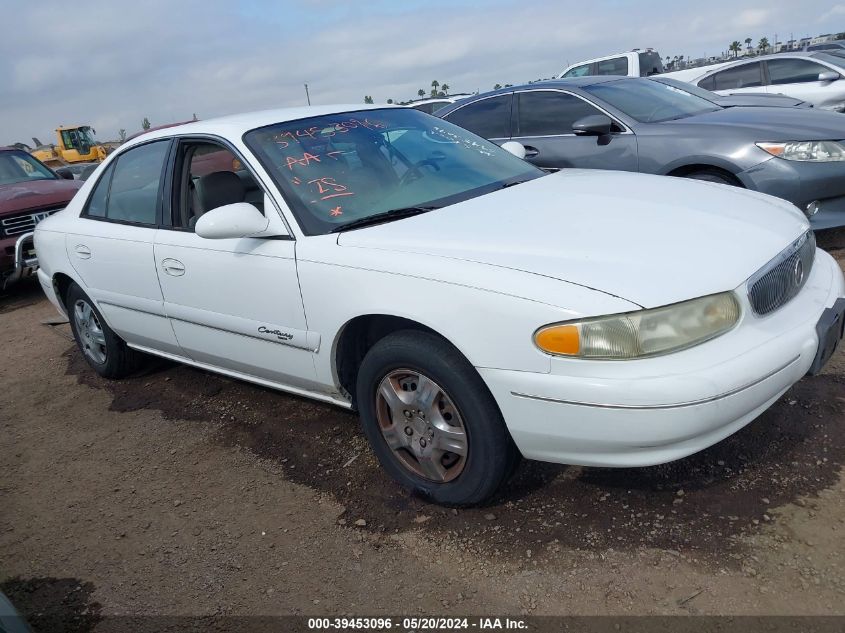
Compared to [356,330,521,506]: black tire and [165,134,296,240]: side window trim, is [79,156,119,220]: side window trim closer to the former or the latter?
[165,134,296,240]: side window trim

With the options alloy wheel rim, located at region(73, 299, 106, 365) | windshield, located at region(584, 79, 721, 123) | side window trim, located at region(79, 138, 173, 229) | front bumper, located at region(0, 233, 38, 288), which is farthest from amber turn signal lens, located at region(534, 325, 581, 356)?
front bumper, located at region(0, 233, 38, 288)

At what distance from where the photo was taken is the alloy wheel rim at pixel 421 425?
2652mm

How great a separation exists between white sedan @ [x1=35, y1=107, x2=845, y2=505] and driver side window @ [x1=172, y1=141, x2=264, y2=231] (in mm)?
11

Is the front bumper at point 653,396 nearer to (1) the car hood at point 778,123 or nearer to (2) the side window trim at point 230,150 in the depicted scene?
(2) the side window trim at point 230,150

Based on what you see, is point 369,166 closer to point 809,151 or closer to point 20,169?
point 809,151

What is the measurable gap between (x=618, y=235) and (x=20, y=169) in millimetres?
8490

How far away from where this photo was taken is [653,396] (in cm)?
219

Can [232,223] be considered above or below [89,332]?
above

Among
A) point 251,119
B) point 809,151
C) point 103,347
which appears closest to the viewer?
point 251,119

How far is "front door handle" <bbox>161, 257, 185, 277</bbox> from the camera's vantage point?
3.52 meters

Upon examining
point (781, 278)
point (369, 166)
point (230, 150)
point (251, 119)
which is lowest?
point (781, 278)

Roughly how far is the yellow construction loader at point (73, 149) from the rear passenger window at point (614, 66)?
79.5 feet

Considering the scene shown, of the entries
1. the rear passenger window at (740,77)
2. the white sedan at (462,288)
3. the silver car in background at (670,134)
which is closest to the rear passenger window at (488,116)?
the silver car in background at (670,134)

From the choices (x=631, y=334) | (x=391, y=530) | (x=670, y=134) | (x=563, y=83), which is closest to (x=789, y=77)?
(x=563, y=83)
